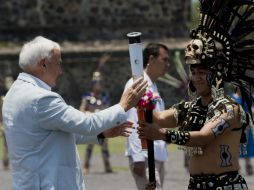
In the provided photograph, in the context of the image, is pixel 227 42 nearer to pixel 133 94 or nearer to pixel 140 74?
pixel 140 74

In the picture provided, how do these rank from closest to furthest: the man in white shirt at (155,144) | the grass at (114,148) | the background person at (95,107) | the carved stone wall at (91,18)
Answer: the man in white shirt at (155,144) < the background person at (95,107) < the grass at (114,148) < the carved stone wall at (91,18)

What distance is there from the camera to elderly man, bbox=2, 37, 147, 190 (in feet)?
21.0

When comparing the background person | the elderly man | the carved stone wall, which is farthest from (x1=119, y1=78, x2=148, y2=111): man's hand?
the carved stone wall

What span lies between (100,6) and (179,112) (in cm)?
2311

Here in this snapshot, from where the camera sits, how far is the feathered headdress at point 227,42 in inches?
274

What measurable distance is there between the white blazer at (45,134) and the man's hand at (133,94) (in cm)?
13

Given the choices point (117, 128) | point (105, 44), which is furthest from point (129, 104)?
point (105, 44)

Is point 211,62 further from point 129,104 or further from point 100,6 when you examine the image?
point 100,6

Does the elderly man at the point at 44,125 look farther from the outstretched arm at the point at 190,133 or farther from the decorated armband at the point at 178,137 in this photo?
the decorated armband at the point at 178,137

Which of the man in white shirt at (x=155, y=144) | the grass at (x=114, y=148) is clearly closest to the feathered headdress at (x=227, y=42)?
the man in white shirt at (x=155, y=144)

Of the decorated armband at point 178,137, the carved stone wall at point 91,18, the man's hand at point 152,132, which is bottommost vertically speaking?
the carved stone wall at point 91,18

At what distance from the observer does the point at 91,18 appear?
30.0m

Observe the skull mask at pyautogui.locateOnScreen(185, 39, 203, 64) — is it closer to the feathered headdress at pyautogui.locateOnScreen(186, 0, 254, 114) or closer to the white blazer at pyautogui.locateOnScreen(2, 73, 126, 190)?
the feathered headdress at pyautogui.locateOnScreen(186, 0, 254, 114)

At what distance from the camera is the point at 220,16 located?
23.2 ft
